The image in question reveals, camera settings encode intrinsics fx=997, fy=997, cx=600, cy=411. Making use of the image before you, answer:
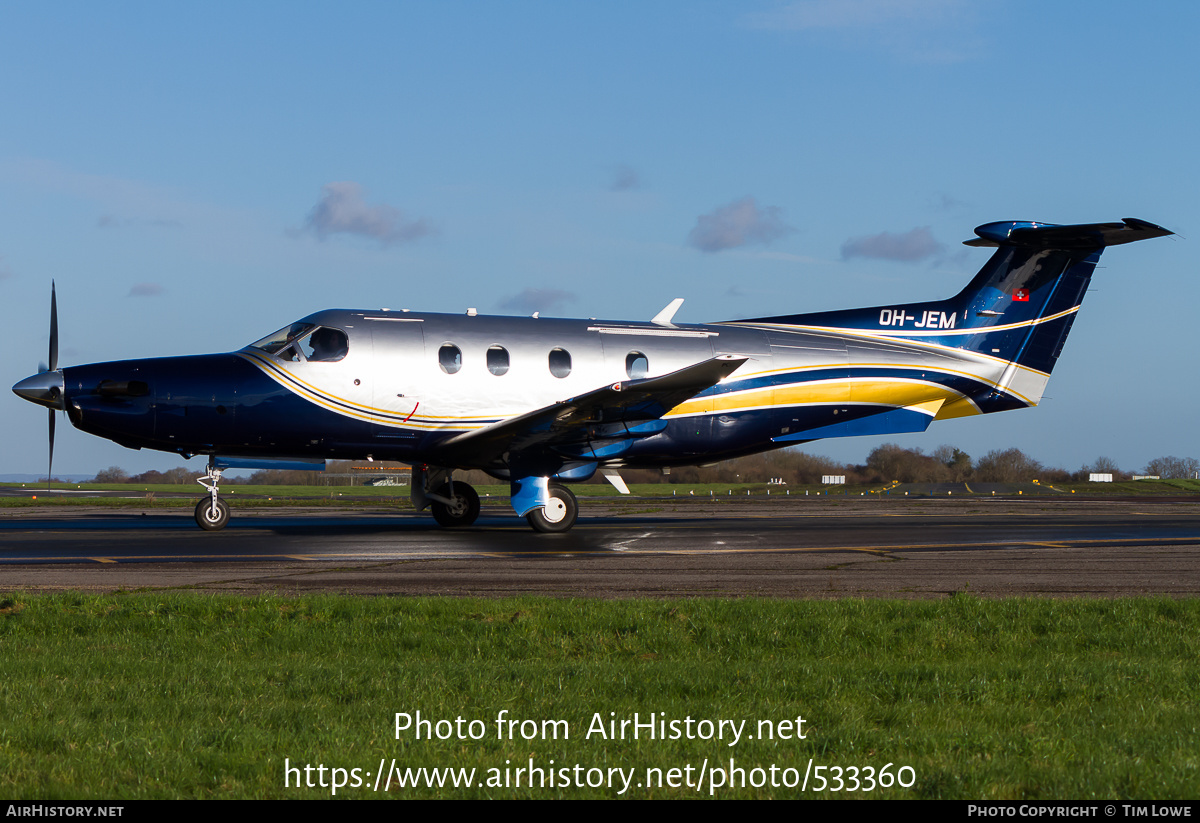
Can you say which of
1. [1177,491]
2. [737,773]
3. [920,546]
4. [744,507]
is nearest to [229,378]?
[920,546]

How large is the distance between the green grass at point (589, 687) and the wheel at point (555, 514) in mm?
8998

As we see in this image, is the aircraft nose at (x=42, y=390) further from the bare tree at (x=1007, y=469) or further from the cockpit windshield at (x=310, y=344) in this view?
the bare tree at (x=1007, y=469)

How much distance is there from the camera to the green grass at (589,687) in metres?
4.64

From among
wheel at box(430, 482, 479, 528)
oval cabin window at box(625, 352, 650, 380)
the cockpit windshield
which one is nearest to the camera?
the cockpit windshield

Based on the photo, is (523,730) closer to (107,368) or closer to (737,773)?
(737,773)

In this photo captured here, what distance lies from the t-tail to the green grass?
42.5 feet

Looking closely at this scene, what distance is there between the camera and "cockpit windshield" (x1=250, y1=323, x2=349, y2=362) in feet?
59.3

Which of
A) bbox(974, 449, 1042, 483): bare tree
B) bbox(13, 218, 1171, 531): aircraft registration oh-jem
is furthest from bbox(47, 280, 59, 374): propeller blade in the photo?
bbox(974, 449, 1042, 483): bare tree

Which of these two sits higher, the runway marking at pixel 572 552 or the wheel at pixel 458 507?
the wheel at pixel 458 507

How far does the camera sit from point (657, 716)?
5.55 metres

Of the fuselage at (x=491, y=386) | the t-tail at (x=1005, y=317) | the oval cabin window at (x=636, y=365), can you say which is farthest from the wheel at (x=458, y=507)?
the t-tail at (x=1005, y=317)

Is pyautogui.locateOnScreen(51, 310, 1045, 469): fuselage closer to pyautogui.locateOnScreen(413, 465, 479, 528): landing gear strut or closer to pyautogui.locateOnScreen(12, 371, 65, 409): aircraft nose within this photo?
pyautogui.locateOnScreen(12, 371, 65, 409): aircraft nose

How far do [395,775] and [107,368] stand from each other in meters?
15.1

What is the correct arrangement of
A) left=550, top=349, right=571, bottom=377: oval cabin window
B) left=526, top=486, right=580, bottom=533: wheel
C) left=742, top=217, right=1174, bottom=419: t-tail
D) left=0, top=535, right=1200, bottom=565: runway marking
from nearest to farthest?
left=0, top=535, right=1200, bottom=565: runway marking, left=526, top=486, right=580, bottom=533: wheel, left=550, top=349, right=571, bottom=377: oval cabin window, left=742, top=217, right=1174, bottom=419: t-tail
